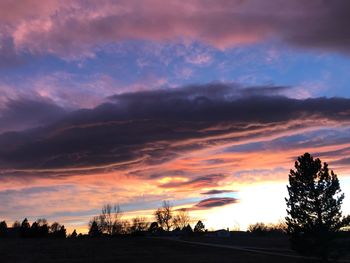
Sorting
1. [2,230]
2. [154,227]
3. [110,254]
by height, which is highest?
[154,227]

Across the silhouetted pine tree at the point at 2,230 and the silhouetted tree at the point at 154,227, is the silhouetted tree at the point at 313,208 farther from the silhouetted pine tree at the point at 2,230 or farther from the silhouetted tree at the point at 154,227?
the silhouetted tree at the point at 154,227

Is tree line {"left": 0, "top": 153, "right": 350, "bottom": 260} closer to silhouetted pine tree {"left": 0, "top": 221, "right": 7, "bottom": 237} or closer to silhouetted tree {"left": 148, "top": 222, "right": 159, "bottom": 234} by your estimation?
silhouetted pine tree {"left": 0, "top": 221, "right": 7, "bottom": 237}

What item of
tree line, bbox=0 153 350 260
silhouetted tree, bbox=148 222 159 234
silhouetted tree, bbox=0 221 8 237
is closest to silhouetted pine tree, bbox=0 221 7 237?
silhouetted tree, bbox=0 221 8 237

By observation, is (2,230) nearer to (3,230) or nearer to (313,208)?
(3,230)

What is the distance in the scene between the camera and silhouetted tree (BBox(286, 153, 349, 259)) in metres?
44.1

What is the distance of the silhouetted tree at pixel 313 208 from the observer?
44062 mm

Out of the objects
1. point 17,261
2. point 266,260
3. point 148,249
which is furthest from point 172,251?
point 17,261

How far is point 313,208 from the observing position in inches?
1766

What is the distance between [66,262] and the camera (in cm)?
5559

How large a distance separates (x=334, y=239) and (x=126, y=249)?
3916cm

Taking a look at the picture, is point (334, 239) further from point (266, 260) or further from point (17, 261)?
point (17, 261)

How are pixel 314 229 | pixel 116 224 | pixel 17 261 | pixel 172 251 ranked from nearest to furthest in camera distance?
pixel 314 229 < pixel 17 261 < pixel 172 251 < pixel 116 224

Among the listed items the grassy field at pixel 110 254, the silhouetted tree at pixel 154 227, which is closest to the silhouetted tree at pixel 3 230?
the silhouetted tree at pixel 154 227

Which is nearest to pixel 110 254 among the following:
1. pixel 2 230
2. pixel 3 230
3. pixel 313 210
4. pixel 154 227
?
pixel 313 210
